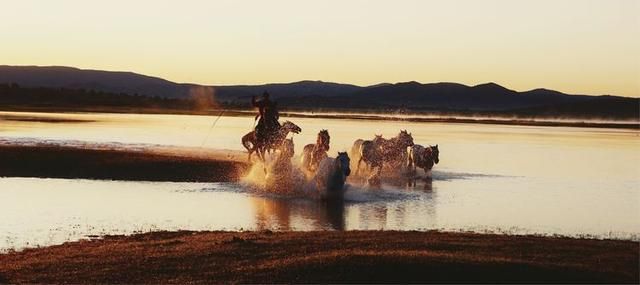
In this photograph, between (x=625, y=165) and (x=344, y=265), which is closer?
(x=344, y=265)

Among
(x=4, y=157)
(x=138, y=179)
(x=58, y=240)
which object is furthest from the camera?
(x=4, y=157)

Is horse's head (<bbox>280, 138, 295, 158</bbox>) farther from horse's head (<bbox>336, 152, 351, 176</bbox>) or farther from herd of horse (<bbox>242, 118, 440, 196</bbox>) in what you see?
horse's head (<bbox>336, 152, 351, 176</bbox>)

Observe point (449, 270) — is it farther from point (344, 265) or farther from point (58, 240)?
point (58, 240)

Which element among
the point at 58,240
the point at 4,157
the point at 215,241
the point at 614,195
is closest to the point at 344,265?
the point at 215,241

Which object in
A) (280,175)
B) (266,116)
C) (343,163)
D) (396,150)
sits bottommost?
(280,175)

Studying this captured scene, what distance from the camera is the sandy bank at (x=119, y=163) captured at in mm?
34125

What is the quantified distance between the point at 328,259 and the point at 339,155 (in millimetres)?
13264

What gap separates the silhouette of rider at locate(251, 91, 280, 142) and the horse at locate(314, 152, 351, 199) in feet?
20.6

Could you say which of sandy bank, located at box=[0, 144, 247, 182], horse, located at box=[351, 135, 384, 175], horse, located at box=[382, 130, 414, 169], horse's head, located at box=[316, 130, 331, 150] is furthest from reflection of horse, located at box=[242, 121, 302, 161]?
horse, located at box=[382, 130, 414, 169]

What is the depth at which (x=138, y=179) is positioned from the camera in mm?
33219

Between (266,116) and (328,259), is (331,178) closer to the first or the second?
(266,116)

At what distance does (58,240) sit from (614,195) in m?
19.3

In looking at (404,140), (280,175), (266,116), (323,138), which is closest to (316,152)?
(323,138)

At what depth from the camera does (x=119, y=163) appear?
125 ft
